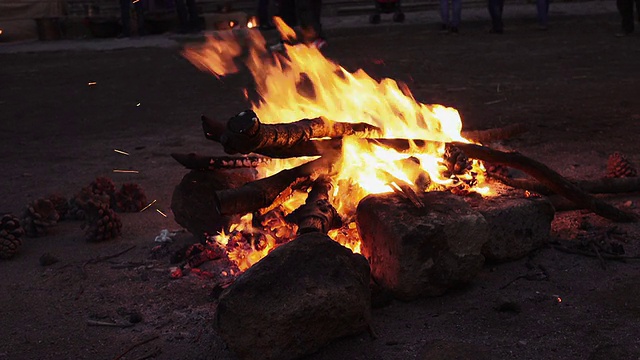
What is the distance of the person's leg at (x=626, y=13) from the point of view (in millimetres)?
13117

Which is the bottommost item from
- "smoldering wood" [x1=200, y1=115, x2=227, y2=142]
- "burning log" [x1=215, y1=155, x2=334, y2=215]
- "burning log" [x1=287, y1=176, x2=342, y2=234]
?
"burning log" [x1=287, y1=176, x2=342, y2=234]

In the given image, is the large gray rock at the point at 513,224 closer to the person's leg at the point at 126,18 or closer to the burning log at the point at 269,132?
the burning log at the point at 269,132

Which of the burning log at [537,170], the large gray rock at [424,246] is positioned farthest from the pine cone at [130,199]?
the large gray rock at [424,246]

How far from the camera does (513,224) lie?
3568 millimetres

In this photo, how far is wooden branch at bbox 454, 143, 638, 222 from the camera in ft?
13.0

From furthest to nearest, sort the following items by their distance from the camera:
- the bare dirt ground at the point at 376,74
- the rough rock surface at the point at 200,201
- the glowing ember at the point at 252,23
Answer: the glowing ember at the point at 252,23, the rough rock surface at the point at 200,201, the bare dirt ground at the point at 376,74

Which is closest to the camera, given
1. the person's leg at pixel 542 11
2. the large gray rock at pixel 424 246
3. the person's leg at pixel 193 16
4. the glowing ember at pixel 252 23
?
the large gray rock at pixel 424 246

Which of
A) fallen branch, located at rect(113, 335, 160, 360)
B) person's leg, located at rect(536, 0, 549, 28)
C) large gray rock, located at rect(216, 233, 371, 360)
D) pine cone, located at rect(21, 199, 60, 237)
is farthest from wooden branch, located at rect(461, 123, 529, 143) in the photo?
person's leg, located at rect(536, 0, 549, 28)

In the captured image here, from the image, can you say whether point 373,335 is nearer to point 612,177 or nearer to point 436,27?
point 612,177

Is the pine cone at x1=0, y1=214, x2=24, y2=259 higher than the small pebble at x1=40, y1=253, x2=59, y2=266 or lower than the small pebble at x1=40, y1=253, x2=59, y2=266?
higher

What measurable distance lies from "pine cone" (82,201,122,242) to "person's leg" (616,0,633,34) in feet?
38.5

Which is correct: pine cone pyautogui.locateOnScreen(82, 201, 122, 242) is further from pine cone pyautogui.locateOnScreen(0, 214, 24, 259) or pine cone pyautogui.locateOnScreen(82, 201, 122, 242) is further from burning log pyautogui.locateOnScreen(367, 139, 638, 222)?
burning log pyautogui.locateOnScreen(367, 139, 638, 222)

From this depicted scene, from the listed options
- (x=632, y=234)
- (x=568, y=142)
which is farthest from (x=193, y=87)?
(x=632, y=234)

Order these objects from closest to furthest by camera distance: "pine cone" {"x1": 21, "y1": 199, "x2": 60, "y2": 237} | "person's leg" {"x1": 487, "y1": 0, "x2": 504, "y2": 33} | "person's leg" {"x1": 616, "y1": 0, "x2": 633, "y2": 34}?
"pine cone" {"x1": 21, "y1": 199, "x2": 60, "y2": 237} < "person's leg" {"x1": 616, "y1": 0, "x2": 633, "y2": 34} < "person's leg" {"x1": 487, "y1": 0, "x2": 504, "y2": 33}
